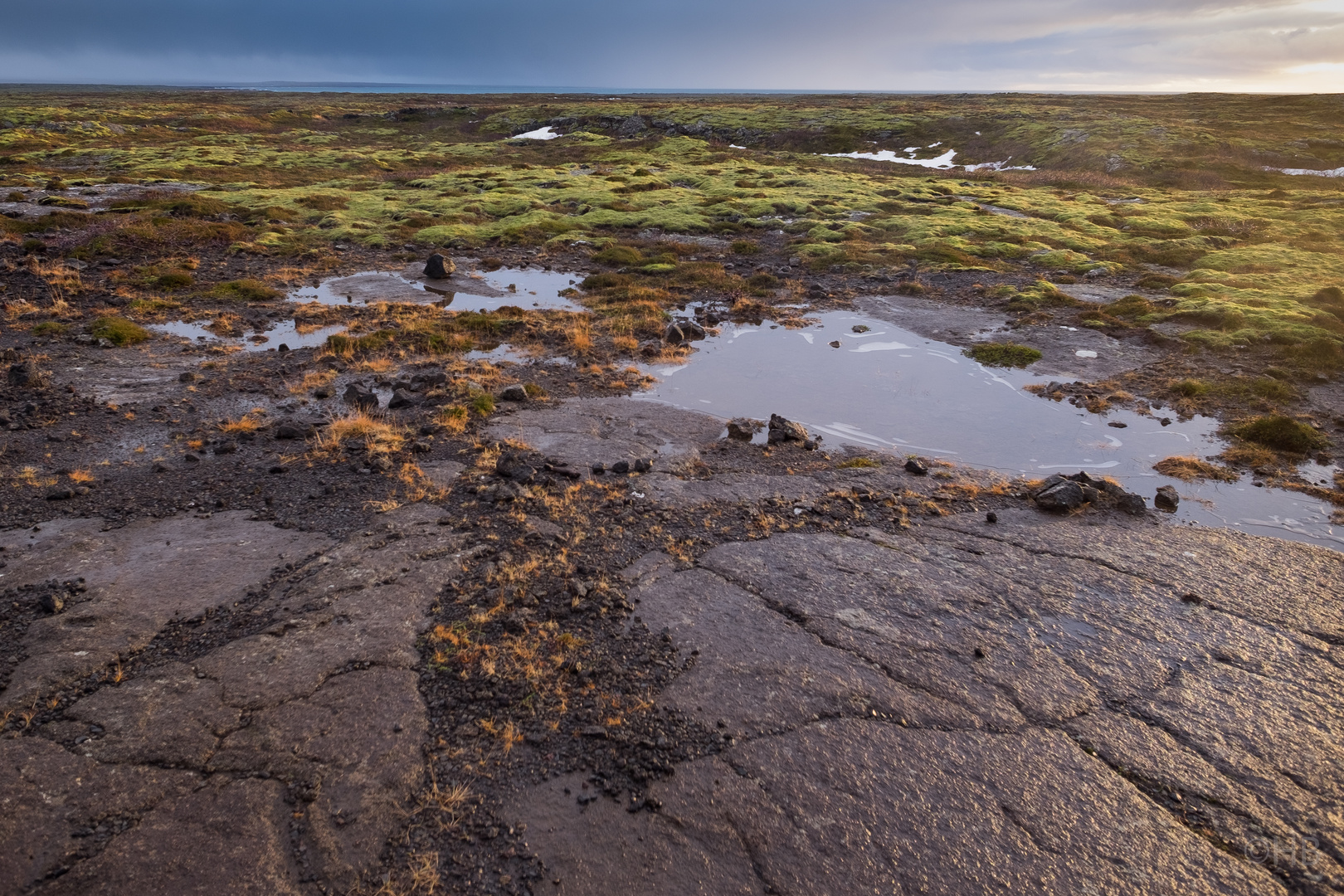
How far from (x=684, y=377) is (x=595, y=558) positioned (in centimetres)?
922

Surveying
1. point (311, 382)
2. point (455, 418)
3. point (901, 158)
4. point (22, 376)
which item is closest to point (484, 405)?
point (455, 418)

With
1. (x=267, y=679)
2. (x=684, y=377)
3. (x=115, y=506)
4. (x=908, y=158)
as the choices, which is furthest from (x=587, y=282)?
(x=908, y=158)

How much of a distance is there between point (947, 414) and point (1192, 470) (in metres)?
4.99

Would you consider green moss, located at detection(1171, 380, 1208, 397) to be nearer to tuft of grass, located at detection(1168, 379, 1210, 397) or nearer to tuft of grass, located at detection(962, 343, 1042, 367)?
tuft of grass, located at detection(1168, 379, 1210, 397)

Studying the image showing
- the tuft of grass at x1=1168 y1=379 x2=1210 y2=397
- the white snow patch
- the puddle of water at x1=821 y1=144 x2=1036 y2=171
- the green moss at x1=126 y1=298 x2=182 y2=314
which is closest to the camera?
the tuft of grass at x1=1168 y1=379 x2=1210 y2=397

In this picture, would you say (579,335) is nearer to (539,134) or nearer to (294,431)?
(294,431)

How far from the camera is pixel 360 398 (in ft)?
50.9

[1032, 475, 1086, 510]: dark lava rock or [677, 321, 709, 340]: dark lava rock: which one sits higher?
[677, 321, 709, 340]: dark lava rock

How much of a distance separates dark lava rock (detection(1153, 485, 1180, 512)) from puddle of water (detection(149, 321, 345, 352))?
21.4 m

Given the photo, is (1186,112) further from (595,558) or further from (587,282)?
(595,558)

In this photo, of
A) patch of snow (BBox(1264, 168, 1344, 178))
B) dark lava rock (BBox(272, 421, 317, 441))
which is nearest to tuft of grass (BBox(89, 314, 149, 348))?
dark lava rock (BBox(272, 421, 317, 441))

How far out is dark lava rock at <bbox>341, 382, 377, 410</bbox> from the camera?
15.4 m

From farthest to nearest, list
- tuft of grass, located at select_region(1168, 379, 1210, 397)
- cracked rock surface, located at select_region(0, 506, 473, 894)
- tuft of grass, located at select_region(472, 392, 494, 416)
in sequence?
tuft of grass, located at select_region(1168, 379, 1210, 397)
tuft of grass, located at select_region(472, 392, 494, 416)
cracked rock surface, located at select_region(0, 506, 473, 894)

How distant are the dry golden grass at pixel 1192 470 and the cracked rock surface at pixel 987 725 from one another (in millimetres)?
3028
